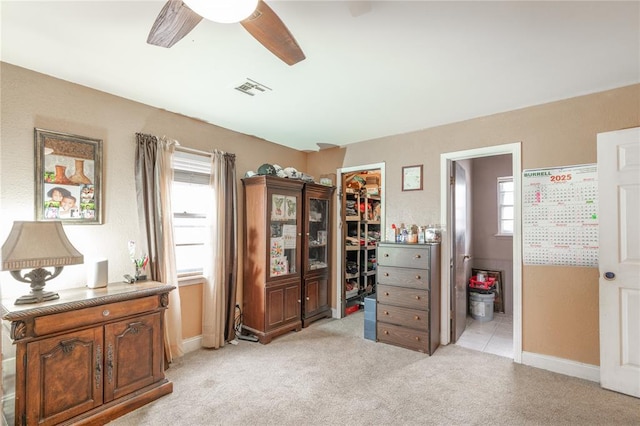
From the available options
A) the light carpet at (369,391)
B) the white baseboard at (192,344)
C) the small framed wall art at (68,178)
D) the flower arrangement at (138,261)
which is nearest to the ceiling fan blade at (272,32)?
the small framed wall art at (68,178)

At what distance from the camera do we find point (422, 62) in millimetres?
2295

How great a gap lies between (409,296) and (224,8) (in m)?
3.01

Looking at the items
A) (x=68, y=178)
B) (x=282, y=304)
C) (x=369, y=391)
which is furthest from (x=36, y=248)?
(x=369, y=391)

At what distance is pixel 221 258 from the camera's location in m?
3.50

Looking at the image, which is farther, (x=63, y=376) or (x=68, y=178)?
(x=68, y=178)

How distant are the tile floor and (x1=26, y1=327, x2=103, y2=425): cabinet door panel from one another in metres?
3.38

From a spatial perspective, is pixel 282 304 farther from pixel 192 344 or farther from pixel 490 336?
pixel 490 336

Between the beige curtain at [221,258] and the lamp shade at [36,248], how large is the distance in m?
1.38

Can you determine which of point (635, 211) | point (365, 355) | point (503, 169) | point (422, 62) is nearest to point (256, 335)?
point (365, 355)

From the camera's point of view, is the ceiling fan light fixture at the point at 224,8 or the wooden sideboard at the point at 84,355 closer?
the ceiling fan light fixture at the point at 224,8

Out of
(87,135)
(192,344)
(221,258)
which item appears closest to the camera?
(87,135)

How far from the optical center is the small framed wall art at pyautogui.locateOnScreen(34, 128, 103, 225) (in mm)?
2443

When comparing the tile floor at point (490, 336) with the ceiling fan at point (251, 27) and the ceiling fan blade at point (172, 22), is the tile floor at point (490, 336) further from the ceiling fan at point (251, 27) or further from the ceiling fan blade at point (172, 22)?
the ceiling fan blade at point (172, 22)

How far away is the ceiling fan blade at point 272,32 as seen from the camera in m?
1.49
